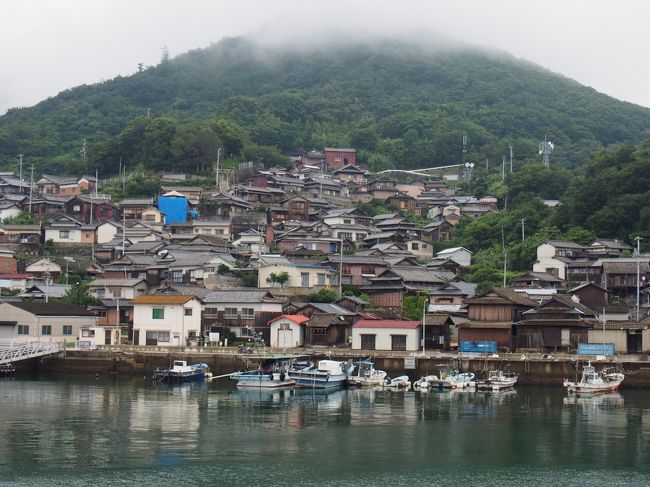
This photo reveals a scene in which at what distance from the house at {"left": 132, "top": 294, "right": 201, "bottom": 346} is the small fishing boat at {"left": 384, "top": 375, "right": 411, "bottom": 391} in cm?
1292

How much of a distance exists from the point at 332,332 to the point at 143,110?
10343 centimetres

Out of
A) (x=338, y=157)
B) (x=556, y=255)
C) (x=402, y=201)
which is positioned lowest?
(x=556, y=255)

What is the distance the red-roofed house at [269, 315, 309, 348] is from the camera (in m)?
53.9

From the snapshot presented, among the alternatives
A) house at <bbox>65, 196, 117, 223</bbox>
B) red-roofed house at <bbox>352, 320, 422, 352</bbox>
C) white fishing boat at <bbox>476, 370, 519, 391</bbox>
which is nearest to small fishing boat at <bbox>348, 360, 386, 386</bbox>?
red-roofed house at <bbox>352, 320, 422, 352</bbox>

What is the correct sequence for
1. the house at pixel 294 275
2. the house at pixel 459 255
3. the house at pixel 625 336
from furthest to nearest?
1. the house at pixel 459 255
2. the house at pixel 294 275
3. the house at pixel 625 336

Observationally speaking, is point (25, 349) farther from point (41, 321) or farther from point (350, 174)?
point (350, 174)

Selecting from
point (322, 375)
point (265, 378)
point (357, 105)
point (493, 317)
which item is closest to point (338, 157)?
point (357, 105)

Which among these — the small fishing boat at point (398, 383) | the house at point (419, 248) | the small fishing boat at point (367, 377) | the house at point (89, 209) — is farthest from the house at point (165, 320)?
the house at point (89, 209)

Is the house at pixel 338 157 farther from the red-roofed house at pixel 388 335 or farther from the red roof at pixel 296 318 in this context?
the red-roofed house at pixel 388 335

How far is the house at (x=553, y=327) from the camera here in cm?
5034

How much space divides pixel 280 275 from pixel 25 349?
17487mm

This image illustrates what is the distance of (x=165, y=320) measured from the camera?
54906 mm

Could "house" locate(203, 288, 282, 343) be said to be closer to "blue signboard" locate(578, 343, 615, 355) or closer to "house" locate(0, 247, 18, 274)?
"blue signboard" locate(578, 343, 615, 355)

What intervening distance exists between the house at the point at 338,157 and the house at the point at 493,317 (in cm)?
5849
